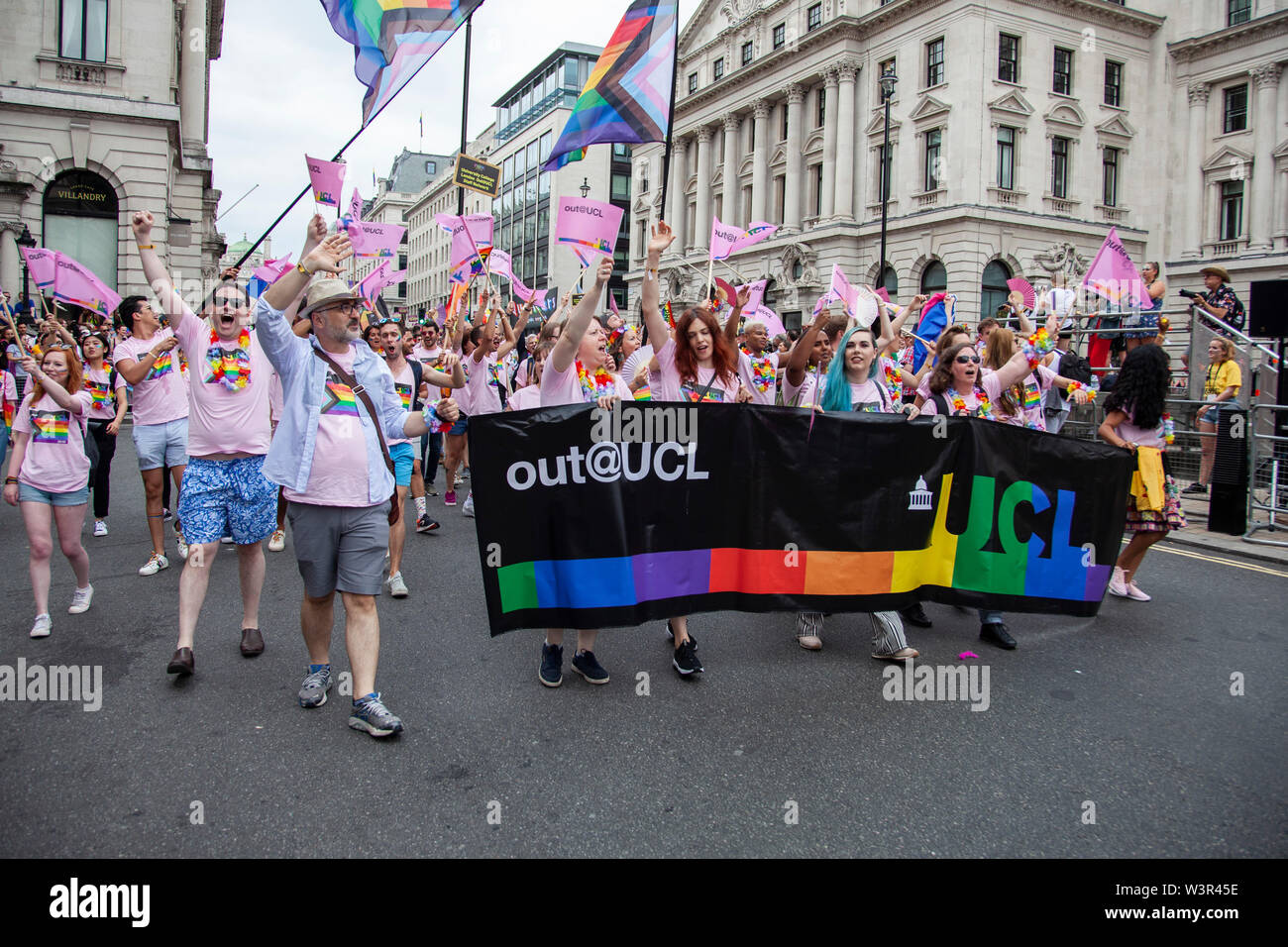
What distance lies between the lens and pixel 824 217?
44781mm

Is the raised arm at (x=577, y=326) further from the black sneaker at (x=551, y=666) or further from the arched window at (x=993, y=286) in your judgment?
the arched window at (x=993, y=286)

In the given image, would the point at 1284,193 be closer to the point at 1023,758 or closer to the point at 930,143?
the point at 930,143

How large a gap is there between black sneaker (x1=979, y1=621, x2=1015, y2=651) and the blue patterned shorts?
171 inches

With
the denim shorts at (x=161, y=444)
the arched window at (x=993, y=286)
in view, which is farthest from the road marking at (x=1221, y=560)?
the arched window at (x=993, y=286)

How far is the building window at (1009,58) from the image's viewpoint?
126ft

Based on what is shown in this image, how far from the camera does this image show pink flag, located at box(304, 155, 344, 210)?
9.30m

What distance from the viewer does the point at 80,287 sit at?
27.2ft

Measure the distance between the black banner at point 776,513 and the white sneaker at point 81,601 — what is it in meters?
3.15

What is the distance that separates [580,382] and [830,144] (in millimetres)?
44360

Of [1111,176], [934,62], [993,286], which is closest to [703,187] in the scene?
[934,62]

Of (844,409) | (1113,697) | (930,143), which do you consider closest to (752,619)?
(844,409)

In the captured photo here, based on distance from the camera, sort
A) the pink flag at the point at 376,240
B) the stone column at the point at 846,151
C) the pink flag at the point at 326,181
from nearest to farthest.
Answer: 1. the pink flag at the point at 326,181
2. the pink flag at the point at 376,240
3. the stone column at the point at 846,151

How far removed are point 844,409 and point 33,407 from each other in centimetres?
518

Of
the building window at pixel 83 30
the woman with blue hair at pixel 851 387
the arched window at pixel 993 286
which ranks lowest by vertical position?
the woman with blue hair at pixel 851 387
